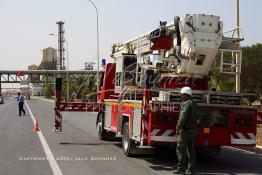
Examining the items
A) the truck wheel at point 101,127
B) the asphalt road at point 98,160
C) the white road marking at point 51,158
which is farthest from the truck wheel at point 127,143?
the truck wheel at point 101,127

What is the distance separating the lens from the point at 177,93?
39.0 feet

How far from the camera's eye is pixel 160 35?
13.4 metres

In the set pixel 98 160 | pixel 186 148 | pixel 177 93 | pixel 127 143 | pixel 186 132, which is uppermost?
pixel 177 93

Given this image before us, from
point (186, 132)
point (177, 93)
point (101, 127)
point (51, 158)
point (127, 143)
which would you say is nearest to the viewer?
point (186, 132)

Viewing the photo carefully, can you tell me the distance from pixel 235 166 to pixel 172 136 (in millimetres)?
1837

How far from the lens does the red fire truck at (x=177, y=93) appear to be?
38.3 ft

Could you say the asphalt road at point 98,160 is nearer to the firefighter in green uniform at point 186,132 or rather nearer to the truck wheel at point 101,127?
the firefighter in green uniform at point 186,132

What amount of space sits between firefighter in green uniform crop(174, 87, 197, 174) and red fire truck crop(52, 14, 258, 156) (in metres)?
0.82

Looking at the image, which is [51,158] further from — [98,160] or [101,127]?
[101,127]

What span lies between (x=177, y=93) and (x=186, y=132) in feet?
4.60

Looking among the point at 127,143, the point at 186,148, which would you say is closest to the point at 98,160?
the point at 127,143

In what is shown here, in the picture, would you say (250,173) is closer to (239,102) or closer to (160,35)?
(239,102)

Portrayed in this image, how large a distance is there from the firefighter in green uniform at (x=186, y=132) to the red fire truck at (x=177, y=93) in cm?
82

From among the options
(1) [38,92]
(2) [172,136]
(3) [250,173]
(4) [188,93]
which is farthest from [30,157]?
(1) [38,92]
